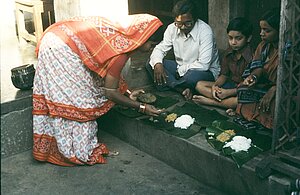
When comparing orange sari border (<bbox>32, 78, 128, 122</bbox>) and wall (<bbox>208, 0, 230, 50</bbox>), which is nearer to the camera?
orange sari border (<bbox>32, 78, 128, 122</bbox>)

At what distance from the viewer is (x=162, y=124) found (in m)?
4.80

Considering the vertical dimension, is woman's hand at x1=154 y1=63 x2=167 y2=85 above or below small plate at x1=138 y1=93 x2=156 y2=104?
above

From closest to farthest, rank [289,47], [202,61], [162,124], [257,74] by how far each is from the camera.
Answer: [289,47]
[257,74]
[162,124]
[202,61]

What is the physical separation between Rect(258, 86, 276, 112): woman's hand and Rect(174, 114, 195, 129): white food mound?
0.82 metres

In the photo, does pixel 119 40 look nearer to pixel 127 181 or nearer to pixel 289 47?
pixel 127 181

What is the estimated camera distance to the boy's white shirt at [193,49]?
211 inches

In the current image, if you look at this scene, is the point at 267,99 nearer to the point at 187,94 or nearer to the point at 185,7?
the point at 187,94

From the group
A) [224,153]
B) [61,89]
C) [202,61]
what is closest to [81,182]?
[61,89]

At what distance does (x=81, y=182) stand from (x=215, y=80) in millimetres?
2160

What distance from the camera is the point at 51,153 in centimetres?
488

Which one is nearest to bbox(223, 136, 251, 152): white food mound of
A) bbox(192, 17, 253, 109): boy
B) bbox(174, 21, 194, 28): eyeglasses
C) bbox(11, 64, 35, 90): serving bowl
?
bbox(192, 17, 253, 109): boy

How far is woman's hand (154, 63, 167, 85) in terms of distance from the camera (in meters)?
5.46

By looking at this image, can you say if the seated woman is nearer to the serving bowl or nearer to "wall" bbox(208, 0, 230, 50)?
"wall" bbox(208, 0, 230, 50)

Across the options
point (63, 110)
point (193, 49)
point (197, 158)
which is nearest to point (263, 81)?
point (197, 158)
